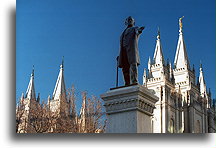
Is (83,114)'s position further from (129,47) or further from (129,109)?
(129,109)

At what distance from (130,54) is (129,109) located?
2.44ft

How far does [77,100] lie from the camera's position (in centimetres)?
1340

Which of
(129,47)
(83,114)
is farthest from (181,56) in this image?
Answer: (129,47)

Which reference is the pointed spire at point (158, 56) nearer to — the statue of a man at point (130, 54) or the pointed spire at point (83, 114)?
the pointed spire at point (83, 114)

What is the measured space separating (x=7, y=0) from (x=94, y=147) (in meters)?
2.51

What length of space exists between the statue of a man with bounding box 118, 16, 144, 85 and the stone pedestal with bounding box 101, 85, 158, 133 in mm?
229

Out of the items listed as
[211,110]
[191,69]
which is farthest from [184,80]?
[211,110]

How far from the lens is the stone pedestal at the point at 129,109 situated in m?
5.03

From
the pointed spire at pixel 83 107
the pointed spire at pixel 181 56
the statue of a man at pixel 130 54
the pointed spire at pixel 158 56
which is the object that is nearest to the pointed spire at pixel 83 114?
the pointed spire at pixel 83 107

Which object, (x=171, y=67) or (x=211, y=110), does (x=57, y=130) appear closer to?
(x=171, y=67)

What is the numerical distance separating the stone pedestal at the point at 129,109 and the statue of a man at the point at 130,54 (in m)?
0.23

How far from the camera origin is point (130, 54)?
17.6 ft

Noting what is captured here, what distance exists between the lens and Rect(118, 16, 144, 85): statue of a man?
530 centimetres

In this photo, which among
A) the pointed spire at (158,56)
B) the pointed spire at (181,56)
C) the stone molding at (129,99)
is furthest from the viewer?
the pointed spire at (158,56)
